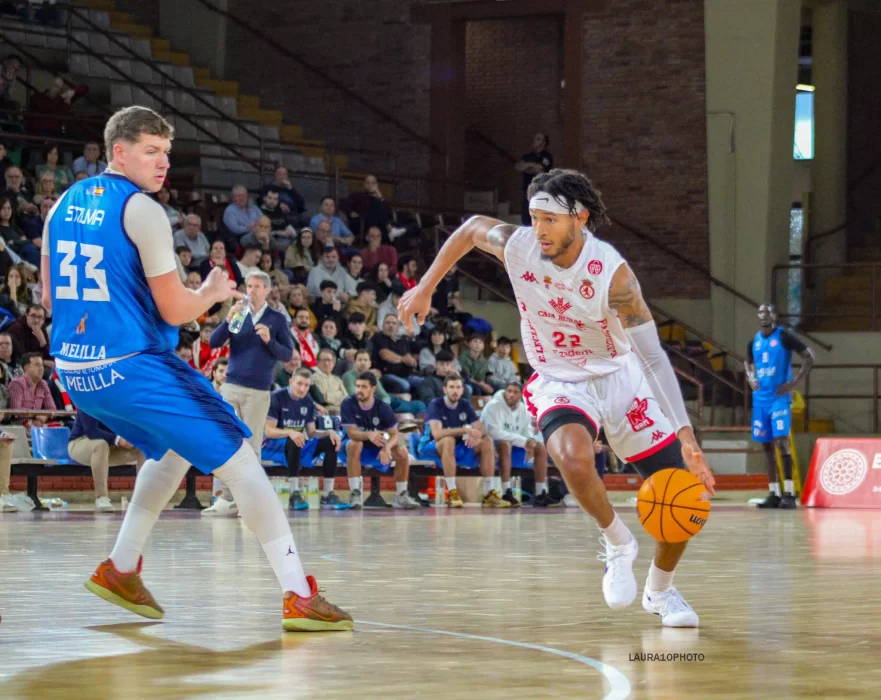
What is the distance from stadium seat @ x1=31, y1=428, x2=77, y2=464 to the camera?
1445 cm

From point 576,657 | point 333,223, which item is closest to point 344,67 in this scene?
point 333,223

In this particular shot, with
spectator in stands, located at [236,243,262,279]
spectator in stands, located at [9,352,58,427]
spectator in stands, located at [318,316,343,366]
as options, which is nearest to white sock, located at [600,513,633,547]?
spectator in stands, located at [9,352,58,427]

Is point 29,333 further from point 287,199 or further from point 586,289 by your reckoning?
point 586,289

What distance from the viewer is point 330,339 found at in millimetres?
17859

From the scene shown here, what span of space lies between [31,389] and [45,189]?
A: 3.36m

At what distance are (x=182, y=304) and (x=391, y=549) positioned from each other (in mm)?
4482

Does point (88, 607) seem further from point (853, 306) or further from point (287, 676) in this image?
point (853, 306)

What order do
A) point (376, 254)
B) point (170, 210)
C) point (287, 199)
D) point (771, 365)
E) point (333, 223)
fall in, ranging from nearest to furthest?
point (771, 365)
point (170, 210)
point (287, 199)
point (376, 254)
point (333, 223)

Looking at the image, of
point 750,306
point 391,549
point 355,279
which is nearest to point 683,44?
Answer: point 750,306

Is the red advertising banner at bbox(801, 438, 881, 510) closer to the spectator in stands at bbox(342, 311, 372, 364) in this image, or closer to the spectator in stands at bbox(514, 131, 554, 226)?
the spectator in stands at bbox(342, 311, 372, 364)

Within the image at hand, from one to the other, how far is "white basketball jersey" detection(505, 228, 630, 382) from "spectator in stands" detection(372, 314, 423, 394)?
12.1 m

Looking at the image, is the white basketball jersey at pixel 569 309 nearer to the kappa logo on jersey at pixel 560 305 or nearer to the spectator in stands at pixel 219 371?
the kappa logo on jersey at pixel 560 305

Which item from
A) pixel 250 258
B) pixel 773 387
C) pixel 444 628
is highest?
pixel 250 258

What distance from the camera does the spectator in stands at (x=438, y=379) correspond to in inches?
717
